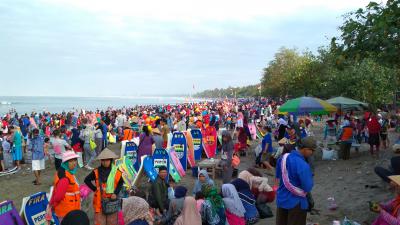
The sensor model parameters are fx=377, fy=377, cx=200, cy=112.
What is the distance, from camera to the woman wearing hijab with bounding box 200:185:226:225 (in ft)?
18.4

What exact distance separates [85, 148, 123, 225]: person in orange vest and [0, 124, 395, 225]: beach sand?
2375 mm

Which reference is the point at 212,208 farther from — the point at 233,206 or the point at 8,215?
the point at 8,215

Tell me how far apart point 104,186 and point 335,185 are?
601cm

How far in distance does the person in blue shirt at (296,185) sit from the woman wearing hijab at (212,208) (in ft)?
3.79

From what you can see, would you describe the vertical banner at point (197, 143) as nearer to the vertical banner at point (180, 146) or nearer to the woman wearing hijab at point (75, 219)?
the vertical banner at point (180, 146)

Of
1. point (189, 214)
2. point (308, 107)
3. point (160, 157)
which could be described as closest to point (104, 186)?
point (189, 214)

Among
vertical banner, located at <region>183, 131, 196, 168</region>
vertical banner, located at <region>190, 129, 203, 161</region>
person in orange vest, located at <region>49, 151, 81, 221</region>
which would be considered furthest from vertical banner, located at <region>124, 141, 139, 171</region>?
person in orange vest, located at <region>49, 151, 81, 221</region>

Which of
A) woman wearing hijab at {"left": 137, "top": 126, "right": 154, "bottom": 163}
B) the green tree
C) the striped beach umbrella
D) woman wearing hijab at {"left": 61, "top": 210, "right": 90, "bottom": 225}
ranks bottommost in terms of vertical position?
woman wearing hijab at {"left": 137, "top": 126, "right": 154, "bottom": 163}

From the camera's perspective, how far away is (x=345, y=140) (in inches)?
463

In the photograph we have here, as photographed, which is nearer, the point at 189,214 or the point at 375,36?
the point at 189,214

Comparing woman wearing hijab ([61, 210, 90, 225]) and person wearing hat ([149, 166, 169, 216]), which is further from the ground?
woman wearing hijab ([61, 210, 90, 225])

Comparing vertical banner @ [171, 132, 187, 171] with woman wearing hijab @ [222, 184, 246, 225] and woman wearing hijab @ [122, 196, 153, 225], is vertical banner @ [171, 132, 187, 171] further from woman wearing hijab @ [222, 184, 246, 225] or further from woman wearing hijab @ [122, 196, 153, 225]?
woman wearing hijab @ [122, 196, 153, 225]

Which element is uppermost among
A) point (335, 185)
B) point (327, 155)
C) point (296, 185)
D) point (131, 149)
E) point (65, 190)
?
point (296, 185)

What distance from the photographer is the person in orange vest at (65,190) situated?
16.1 ft
